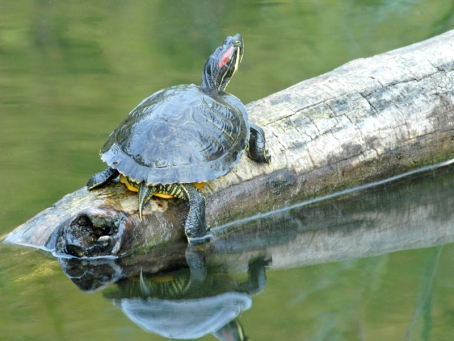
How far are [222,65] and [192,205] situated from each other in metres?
1.27

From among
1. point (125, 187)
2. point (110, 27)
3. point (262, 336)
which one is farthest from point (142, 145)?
point (110, 27)

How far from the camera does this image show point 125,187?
399 cm

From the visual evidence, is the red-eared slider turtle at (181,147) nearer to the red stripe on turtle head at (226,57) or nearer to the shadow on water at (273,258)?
the shadow on water at (273,258)

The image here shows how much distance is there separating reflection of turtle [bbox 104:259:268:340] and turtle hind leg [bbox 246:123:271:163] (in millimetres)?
715

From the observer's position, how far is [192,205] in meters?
3.90

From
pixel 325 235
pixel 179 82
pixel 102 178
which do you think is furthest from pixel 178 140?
pixel 179 82

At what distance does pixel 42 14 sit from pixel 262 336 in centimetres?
702

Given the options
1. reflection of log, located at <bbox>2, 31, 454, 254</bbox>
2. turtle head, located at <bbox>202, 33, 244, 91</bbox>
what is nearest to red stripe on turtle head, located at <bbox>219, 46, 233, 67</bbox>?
turtle head, located at <bbox>202, 33, 244, 91</bbox>

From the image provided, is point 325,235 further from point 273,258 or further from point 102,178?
point 102,178

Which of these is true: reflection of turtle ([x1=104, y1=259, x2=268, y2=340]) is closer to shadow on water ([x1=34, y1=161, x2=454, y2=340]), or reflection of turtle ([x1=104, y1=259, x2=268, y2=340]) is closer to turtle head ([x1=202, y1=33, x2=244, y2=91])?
shadow on water ([x1=34, y1=161, x2=454, y2=340])

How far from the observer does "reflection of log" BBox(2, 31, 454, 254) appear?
410 cm

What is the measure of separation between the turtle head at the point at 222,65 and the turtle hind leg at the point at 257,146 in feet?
2.13

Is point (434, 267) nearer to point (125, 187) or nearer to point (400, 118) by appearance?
point (400, 118)

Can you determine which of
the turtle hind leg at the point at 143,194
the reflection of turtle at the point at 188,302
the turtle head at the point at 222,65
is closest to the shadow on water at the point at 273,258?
the reflection of turtle at the point at 188,302
